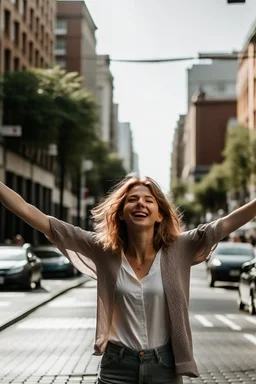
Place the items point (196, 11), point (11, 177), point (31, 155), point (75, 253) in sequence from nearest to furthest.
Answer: point (75, 253) < point (196, 11) < point (11, 177) < point (31, 155)

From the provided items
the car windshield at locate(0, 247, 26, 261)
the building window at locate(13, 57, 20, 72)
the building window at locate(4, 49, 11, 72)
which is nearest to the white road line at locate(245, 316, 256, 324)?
the car windshield at locate(0, 247, 26, 261)

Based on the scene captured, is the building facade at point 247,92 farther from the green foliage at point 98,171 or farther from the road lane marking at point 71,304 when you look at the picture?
the road lane marking at point 71,304


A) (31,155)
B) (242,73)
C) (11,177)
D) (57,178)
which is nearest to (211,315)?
(11,177)

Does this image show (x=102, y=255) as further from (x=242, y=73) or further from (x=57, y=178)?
(x=242, y=73)

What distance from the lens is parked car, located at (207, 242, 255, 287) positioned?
3266 centimetres

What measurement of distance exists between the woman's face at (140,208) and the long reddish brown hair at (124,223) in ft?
0.11

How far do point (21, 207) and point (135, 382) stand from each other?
0.92 meters

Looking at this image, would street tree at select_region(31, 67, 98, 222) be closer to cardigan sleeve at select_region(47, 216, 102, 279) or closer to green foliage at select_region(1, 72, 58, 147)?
green foliage at select_region(1, 72, 58, 147)

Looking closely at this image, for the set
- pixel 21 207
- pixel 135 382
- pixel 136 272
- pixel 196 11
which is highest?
pixel 196 11

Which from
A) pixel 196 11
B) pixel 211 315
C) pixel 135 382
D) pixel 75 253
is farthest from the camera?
pixel 211 315

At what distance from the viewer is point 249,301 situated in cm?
2147

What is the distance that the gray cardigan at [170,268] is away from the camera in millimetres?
4285

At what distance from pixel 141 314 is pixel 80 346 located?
1024 centimetres

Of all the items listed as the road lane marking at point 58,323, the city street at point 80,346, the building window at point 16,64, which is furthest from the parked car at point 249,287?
the building window at point 16,64
